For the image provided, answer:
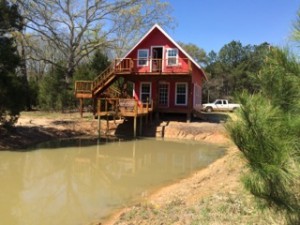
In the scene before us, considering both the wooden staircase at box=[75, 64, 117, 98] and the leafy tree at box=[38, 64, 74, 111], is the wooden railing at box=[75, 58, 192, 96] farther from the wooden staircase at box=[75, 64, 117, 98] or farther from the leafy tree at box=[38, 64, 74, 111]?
the leafy tree at box=[38, 64, 74, 111]

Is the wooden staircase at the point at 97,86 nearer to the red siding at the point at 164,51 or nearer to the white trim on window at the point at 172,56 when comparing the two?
the red siding at the point at 164,51

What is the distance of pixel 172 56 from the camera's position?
26906mm

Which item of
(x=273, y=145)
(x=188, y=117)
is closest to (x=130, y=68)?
(x=188, y=117)

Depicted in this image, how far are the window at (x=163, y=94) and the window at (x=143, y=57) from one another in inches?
89.3

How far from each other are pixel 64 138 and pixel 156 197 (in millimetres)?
13088

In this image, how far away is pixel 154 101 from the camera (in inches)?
1078

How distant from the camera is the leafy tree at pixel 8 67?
59.0 feet

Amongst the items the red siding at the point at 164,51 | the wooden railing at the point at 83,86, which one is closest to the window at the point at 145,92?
the red siding at the point at 164,51

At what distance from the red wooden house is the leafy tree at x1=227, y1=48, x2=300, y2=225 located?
22542 mm

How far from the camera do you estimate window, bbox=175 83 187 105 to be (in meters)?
27.9

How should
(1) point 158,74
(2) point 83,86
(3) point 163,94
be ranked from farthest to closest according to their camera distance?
1. (3) point 163,94
2. (2) point 83,86
3. (1) point 158,74

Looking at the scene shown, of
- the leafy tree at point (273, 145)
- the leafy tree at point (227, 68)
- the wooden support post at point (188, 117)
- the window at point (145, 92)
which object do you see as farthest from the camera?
the leafy tree at point (227, 68)

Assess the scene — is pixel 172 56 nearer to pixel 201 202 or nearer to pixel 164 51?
pixel 164 51

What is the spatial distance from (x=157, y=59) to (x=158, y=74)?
1.00m
